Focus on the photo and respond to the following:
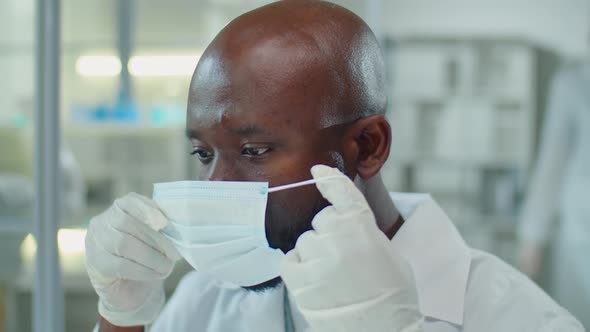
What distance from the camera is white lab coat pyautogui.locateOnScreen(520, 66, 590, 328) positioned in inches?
85.6

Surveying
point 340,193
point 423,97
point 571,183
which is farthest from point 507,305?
point 423,97

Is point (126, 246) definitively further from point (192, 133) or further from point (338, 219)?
point (338, 219)

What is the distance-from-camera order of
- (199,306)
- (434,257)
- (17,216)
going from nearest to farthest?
(434,257) < (199,306) < (17,216)

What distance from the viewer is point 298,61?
2.64ft

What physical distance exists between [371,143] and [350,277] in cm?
25

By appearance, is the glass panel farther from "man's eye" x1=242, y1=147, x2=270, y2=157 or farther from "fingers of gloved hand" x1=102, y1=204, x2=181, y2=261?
"man's eye" x1=242, y1=147, x2=270, y2=157

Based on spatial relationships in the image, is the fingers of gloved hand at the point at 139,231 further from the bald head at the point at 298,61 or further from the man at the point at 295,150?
the bald head at the point at 298,61

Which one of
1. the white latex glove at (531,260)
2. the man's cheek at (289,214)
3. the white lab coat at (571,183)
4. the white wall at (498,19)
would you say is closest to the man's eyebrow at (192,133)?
the man's cheek at (289,214)

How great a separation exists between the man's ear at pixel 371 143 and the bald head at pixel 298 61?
0.01 metres

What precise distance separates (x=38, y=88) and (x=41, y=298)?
0.37 m

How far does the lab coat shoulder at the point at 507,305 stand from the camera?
0.82m

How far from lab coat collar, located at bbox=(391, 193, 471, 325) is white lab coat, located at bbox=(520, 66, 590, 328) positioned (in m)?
1.24

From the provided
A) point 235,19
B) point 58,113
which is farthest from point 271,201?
point 58,113

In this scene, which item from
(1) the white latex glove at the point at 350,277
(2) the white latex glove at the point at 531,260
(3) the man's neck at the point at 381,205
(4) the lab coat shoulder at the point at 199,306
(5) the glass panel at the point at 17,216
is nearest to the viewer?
(1) the white latex glove at the point at 350,277
